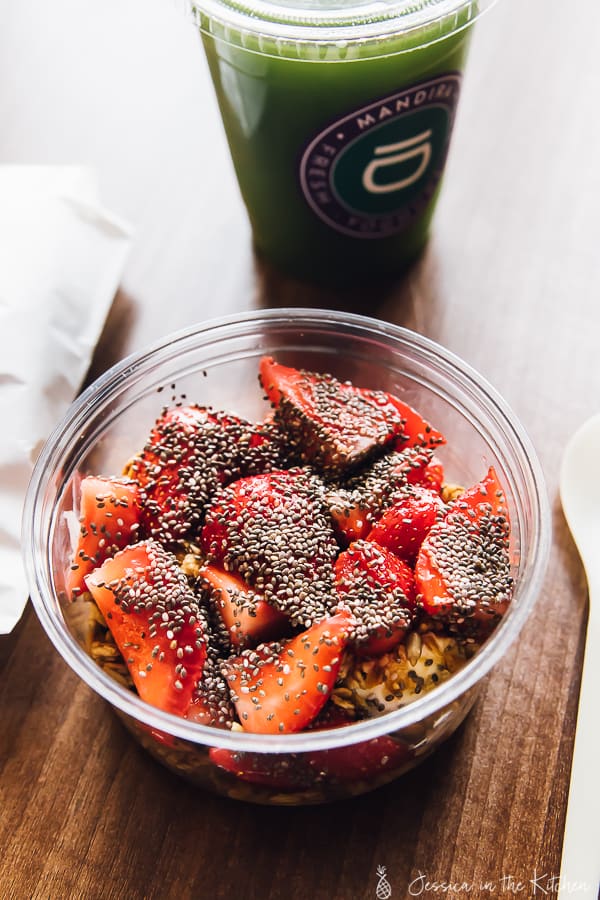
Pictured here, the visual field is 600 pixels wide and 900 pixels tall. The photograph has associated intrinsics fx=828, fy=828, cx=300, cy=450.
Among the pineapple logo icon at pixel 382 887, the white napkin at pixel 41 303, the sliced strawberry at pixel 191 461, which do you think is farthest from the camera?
the white napkin at pixel 41 303

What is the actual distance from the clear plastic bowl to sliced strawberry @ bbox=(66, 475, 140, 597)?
25 millimetres

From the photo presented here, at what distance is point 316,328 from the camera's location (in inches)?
41.0

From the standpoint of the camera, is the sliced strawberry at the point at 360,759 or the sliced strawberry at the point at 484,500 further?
the sliced strawberry at the point at 484,500

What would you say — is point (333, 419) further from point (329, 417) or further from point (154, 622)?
point (154, 622)

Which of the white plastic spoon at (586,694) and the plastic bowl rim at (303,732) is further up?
the plastic bowl rim at (303,732)

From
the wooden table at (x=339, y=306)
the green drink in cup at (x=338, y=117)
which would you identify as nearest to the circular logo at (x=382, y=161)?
the green drink in cup at (x=338, y=117)

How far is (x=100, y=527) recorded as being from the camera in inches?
35.1

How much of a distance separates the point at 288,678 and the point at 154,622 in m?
0.14

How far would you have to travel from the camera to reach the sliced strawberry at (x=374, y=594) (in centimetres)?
78

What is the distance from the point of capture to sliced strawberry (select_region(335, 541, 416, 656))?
784mm

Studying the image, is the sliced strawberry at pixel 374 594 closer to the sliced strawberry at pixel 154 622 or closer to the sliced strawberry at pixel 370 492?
the sliced strawberry at pixel 370 492

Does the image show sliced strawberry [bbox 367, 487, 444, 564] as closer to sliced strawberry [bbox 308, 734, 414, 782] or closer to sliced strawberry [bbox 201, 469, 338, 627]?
sliced strawberry [bbox 201, 469, 338, 627]

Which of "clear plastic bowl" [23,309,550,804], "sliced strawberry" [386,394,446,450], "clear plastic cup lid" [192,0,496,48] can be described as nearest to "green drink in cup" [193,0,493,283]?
"clear plastic cup lid" [192,0,496,48]

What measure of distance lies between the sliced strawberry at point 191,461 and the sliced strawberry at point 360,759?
0.28 meters
